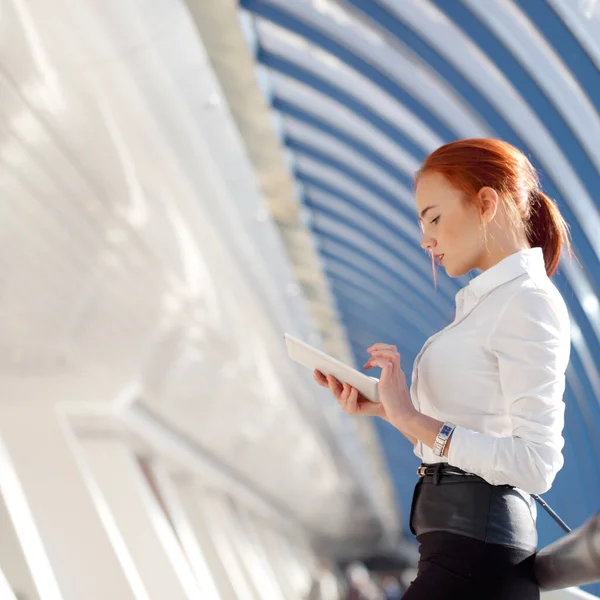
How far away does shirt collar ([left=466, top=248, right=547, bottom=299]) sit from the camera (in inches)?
96.5

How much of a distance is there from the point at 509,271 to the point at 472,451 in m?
0.51

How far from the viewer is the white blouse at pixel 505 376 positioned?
2.23 metres

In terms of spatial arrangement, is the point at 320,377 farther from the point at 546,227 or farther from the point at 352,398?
the point at 546,227

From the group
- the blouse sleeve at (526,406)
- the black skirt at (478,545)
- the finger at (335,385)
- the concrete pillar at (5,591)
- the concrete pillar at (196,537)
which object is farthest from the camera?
the concrete pillar at (196,537)

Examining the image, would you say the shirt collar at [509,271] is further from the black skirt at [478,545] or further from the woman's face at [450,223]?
the black skirt at [478,545]

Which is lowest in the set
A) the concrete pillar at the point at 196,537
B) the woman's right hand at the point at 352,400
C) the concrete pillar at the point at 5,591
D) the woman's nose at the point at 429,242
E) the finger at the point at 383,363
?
the concrete pillar at the point at 196,537

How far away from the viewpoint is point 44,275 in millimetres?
5684

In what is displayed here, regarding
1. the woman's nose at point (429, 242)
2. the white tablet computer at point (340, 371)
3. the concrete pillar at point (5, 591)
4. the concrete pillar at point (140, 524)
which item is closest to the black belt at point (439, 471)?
the white tablet computer at point (340, 371)

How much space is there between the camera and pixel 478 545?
2359mm

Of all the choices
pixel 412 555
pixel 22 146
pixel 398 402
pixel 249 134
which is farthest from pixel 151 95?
pixel 412 555

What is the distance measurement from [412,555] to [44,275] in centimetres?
4025

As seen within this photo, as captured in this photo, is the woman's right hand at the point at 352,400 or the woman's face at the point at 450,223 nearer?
the woman's face at the point at 450,223

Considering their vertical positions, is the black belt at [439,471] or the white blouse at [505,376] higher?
the white blouse at [505,376]

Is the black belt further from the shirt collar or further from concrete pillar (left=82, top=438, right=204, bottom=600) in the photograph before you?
concrete pillar (left=82, top=438, right=204, bottom=600)
